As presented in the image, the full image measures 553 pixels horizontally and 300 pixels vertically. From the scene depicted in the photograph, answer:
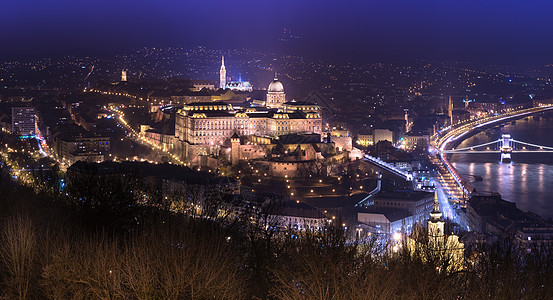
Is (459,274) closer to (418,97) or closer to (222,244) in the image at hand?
(222,244)

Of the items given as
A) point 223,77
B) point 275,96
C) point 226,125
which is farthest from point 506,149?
point 223,77

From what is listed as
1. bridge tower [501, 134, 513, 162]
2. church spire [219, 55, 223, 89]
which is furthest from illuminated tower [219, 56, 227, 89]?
bridge tower [501, 134, 513, 162]

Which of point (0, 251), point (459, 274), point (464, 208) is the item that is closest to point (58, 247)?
point (0, 251)

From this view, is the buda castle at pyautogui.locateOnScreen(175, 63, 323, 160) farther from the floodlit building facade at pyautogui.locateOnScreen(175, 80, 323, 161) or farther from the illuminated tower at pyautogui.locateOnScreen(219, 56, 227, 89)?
the illuminated tower at pyautogui.locateOnScreen(219, 56, 227, 89)

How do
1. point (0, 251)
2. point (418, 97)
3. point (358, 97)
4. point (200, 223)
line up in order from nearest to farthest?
point (0, 251) → point (200, 223) → point (358, 97) → point (418, 97)

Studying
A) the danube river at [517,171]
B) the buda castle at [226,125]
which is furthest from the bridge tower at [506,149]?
the buda castle at [226,125]

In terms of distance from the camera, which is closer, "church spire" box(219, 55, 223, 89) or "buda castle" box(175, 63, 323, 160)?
"buda castle" box(175, 63, 323, 160)

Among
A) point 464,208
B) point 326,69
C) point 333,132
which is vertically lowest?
point 464,208

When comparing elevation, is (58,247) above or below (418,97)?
below

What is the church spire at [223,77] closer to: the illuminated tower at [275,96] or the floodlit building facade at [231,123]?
the illuminated tower at [275,96]
